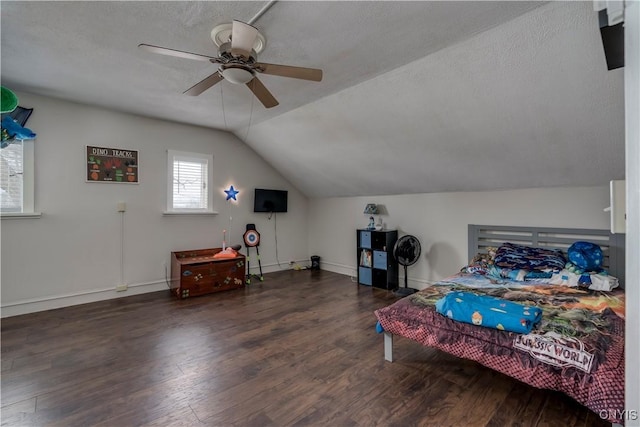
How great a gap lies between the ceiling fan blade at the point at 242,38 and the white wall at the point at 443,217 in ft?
11.3

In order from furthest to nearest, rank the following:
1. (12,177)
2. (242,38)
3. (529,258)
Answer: (12,177), (529,258), (242,38)

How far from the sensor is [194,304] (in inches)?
153

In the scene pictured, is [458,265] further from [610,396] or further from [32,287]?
[32,287]

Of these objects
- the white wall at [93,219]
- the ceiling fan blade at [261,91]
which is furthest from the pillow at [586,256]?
the white wall at [93,219]

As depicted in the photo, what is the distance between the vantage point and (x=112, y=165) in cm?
404

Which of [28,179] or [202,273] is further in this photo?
[202,273]

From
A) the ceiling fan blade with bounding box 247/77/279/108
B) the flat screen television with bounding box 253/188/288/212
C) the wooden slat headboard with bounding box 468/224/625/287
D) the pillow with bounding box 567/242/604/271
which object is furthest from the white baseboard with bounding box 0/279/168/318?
the pillow with bounding box 567/242/604/271

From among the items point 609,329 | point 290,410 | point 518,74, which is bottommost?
point 290,410

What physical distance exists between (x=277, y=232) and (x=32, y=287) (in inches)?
141

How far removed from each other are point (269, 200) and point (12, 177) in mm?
3463

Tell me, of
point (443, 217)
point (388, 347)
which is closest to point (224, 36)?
point (388, 347)

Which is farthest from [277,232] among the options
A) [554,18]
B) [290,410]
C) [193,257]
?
[554,18]

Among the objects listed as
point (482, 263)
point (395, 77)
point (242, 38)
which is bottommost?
point (482, 263)

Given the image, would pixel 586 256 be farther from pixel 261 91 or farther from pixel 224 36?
pixel 224 36
